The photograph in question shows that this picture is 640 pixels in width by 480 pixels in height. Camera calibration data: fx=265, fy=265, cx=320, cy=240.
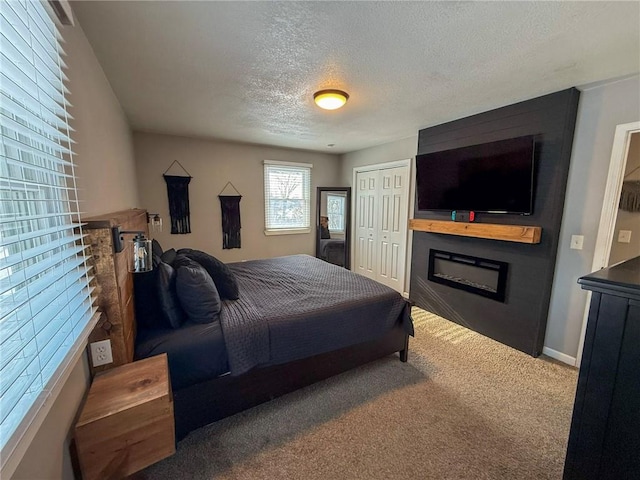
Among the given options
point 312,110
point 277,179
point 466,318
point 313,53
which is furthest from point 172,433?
point 277,179

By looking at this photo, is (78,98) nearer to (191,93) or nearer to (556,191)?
(191,93)

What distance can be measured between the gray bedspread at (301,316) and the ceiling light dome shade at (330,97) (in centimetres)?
164

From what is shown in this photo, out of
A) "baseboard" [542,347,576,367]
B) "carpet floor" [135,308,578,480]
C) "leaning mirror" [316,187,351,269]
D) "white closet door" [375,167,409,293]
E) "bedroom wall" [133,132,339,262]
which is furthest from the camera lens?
"leaning mirror" [316,187,351,269]

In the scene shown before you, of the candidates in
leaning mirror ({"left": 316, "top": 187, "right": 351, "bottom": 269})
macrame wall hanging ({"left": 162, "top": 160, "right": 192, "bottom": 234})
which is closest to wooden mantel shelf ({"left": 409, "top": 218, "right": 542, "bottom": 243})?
leaning mirror ({"left": 316, "top": 187, "right": 351, "bottom": 269})

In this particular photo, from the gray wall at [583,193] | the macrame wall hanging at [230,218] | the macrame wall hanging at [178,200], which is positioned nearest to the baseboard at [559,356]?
the gray wall at [583,193]

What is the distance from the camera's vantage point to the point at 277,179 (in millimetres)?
4723

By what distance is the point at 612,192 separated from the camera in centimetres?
213

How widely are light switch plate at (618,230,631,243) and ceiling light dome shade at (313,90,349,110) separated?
3.12m

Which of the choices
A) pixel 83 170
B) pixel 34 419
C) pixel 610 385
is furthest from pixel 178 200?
pixel 610 385

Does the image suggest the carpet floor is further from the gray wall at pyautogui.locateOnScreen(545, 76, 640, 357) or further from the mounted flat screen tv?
the mounted flat screen tv

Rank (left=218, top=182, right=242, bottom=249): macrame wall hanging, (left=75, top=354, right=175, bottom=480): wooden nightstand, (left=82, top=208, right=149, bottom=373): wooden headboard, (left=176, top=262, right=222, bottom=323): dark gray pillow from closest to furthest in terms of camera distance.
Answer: (left=75, top=354, right=175, bottom=480): wooden nightstand
(left=82, top=208, right=149, bottom=373): wooden headboard
(left=176, top=262, right=222, bottom=323): dark gray pillow
(left=218, top=182, right=242, bottom=249): macrame wall hanging

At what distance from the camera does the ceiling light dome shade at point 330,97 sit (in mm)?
2219

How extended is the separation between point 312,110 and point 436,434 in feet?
9.59

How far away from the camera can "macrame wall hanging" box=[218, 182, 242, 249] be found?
4.29 meters
